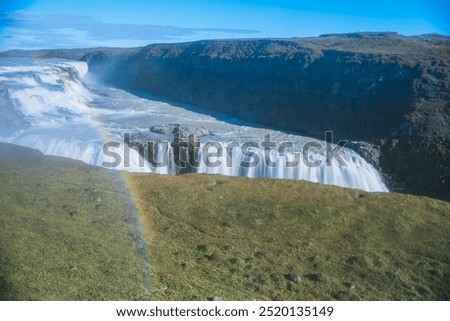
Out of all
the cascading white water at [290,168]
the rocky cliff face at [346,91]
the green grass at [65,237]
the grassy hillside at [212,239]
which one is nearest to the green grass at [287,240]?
the grassy hillside at [212,239]

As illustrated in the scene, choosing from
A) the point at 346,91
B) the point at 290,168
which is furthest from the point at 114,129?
the point at 346,91

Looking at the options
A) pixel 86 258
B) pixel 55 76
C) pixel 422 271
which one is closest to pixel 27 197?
pixel 86 258

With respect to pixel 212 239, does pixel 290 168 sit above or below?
above

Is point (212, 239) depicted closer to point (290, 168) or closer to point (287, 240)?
point (287, 240)

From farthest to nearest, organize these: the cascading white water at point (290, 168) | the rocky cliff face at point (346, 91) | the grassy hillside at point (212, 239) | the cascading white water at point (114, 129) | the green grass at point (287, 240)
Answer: the rocky cliff face at point (346, 91) < the cascading white water at point (114, 129) < the cascading white water at point (290, 168) < the green grass at point (287, 240) < the grassy hillside at point (212, 239)

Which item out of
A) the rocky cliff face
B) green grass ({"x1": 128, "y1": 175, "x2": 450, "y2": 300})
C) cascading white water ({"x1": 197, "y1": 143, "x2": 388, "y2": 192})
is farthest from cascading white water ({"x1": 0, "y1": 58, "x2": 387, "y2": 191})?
green grass ({"x1": 128, "y1": 175, "x2": 450, "y2": 300})

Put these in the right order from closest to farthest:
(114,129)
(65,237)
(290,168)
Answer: (65,237) → (290,168) → (114,129)

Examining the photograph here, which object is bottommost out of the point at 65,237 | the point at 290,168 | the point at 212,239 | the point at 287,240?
the point at 287,240

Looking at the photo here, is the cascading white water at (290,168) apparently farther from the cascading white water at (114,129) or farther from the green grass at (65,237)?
the green grass at (65,237)
